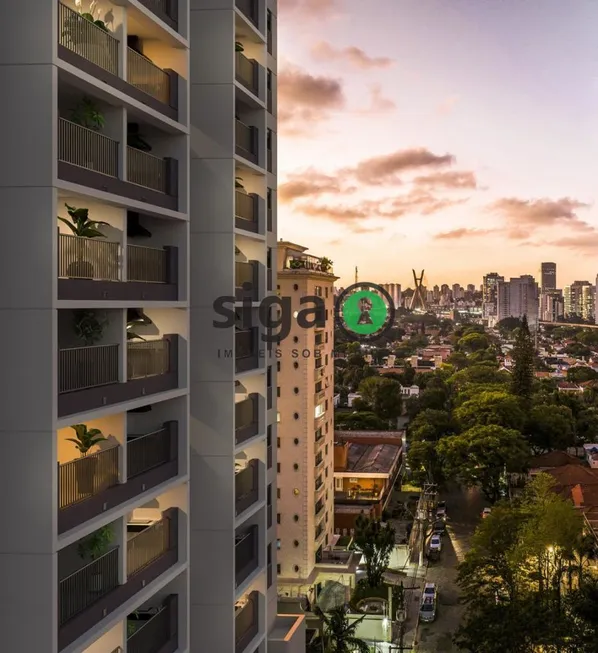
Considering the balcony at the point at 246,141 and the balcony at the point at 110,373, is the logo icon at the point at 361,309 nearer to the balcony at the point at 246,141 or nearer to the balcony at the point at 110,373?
the balcony at the point at 246,141

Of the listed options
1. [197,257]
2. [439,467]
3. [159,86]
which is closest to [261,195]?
[197,257]

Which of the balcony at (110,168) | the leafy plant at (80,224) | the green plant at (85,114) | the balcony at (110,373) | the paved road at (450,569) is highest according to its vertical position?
the green plant at (85,114)

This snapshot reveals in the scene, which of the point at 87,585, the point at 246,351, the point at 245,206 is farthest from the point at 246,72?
the point at 87,585

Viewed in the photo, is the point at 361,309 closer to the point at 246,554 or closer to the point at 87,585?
the point at 246,554

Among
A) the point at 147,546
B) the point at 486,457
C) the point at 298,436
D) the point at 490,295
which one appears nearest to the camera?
the point at 147,546

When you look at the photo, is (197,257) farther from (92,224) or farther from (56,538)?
(56,538)

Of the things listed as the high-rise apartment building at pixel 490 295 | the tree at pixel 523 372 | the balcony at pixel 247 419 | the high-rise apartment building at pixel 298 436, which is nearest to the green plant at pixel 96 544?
the balcony at pixel 247 419
